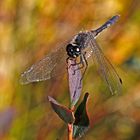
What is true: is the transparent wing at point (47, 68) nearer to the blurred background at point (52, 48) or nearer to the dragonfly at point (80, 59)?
the dragonfly at point (80, 59)

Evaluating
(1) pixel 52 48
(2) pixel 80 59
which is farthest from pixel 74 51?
(1) pixel 52 48

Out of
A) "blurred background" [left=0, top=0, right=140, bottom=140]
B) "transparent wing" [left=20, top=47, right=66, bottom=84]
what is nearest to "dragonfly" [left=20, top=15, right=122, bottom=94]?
"transparent wing" [left=20, top=47, right=66, bottom=84]

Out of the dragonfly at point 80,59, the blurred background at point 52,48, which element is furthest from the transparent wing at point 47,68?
the blurred background at point 52,48

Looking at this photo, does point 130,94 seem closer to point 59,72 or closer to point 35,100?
point 35,100

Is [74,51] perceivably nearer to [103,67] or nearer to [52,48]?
[103,67]

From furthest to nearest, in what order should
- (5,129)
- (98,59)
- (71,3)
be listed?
(71,3) < (5,129) < (98,59)

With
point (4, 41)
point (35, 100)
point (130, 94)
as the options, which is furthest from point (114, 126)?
point (4, 41)
